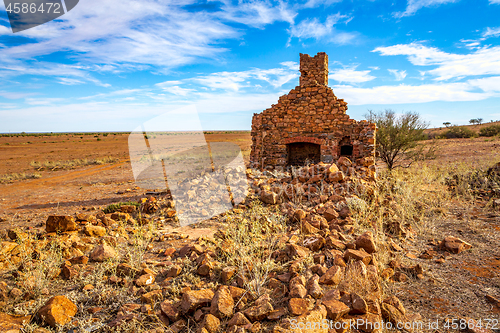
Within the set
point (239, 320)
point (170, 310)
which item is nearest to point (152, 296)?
point (170, 310)

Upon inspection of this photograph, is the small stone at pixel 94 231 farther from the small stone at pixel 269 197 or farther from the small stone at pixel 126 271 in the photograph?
the small stone at pixel 269 197

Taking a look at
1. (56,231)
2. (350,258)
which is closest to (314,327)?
(350,258)

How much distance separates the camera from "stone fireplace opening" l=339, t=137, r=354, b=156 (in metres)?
Answer: 11.0

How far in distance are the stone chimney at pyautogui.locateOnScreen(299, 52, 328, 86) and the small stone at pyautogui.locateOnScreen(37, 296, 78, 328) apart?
10.7 m

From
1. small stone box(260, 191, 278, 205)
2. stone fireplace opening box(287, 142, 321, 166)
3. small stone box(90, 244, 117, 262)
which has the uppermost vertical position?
stone fireplace opening box(287, 142, 321, 166)

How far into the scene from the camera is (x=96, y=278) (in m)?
3.78

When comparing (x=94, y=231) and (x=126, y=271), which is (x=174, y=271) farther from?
(x=94, y=231)

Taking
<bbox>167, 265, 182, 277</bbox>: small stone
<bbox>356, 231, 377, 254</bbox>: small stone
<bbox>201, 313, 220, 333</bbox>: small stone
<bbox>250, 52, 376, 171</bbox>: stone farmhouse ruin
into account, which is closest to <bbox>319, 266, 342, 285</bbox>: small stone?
<bbox>356, 231, 377, 254</bbox>: small stone

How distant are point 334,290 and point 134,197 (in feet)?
29.8

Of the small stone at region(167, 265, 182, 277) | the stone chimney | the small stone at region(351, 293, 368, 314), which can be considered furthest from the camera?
the stone chimney

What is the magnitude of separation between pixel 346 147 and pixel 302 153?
1.96m

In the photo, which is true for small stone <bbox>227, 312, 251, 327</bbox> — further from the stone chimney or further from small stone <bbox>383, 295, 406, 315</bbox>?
the stone chimney

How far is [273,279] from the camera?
11.1 feet

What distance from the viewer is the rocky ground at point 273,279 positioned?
279cm
